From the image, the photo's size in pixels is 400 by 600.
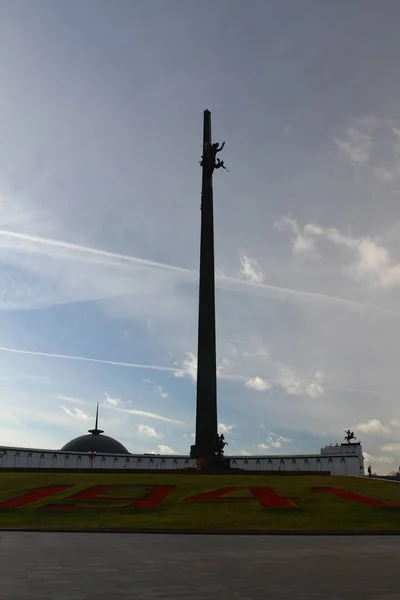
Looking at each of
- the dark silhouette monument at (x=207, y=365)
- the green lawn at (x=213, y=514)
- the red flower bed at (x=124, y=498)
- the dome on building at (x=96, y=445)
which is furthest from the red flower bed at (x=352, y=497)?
the dome on building at (x=96, y=445)

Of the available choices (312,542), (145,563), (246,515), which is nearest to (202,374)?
(246,515)

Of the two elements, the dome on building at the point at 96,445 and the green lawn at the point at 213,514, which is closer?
the green lawn at the point at 213,514

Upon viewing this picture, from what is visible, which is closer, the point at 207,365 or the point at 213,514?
the point at 213,514

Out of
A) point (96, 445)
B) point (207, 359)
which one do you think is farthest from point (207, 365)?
point (96, 445)

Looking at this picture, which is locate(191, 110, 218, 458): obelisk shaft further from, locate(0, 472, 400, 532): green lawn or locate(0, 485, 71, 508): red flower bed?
locate(0, 472, 400, 532): green lawn

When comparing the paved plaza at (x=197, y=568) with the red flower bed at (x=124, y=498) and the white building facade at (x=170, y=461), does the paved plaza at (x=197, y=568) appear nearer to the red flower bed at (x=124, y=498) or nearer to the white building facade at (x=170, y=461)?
the red flower bed at (x=124, y=498)

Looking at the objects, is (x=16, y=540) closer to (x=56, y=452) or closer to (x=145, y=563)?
(x=145, y=563)

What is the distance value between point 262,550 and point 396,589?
A: 18.7ft

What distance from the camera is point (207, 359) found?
59.7m

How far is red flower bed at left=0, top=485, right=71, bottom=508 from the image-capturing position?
25.5 metres

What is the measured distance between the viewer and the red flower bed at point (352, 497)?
83.2ft

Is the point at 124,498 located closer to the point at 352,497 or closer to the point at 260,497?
the point at 260,497

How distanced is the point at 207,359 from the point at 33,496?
33.2 meters

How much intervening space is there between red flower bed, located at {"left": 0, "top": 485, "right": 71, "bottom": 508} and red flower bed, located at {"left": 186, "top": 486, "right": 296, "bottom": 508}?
777cm
